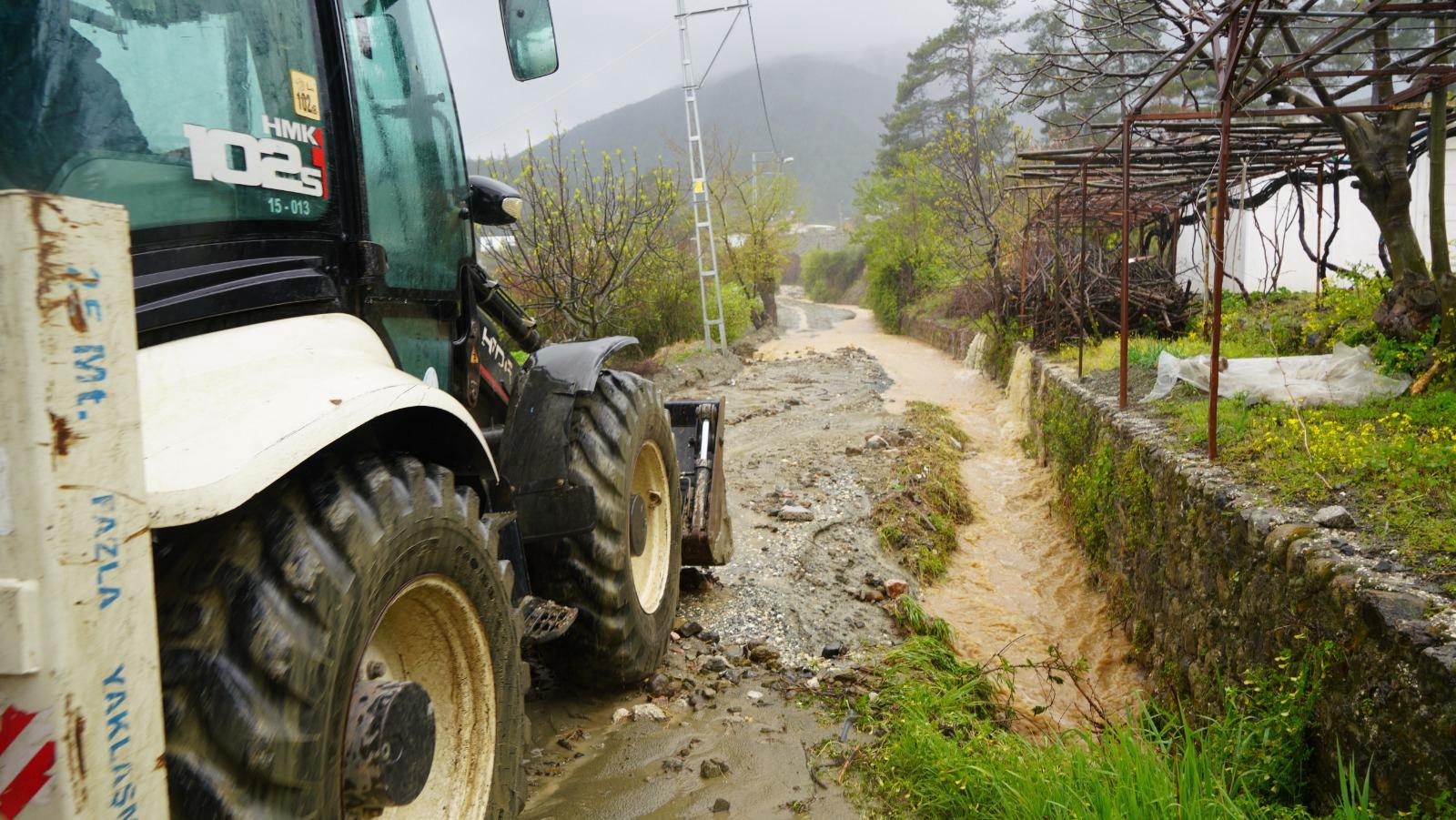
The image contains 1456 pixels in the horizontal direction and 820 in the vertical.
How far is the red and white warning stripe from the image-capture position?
1048 mm

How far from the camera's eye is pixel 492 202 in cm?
308

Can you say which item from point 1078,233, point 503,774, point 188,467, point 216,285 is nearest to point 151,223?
point 216,285

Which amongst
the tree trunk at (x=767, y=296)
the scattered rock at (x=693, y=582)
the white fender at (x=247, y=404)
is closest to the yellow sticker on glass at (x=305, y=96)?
the white fender at (x=247, y=404)

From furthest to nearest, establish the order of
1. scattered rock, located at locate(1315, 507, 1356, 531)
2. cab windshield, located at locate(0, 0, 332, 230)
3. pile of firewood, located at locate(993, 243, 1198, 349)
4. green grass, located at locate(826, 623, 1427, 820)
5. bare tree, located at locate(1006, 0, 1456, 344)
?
pile of firewood, located at locate(993, 243, 1198, 349) → bare tree, located at locate(1006, 0, 1456, 344) → scattered rock, located at locate(1315, 507, 1356, 531) → green grass, located at locate(826, 623, 1427, 820) → cab windshield, located at locate(0, 0, 332, 230)

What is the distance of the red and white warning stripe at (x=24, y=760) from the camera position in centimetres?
105

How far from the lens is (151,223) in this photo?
1.75 m

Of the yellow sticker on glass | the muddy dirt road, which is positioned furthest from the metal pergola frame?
the yellow sticker on glass

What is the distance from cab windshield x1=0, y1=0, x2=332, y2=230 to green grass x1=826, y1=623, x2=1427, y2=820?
8.20ft

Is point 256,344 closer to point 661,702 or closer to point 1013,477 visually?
point 661,702

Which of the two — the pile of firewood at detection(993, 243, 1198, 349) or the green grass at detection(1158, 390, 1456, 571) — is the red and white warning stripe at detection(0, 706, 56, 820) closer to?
the green grass at detection(1158, 390, 1456, 571)

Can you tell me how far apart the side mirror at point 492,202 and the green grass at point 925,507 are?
405 cm

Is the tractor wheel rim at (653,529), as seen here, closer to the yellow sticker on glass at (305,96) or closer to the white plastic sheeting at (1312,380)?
the yellow sticker on glass at (305,96)

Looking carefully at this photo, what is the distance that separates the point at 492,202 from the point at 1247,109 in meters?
4.99

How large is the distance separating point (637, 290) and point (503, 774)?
52.5 ft
